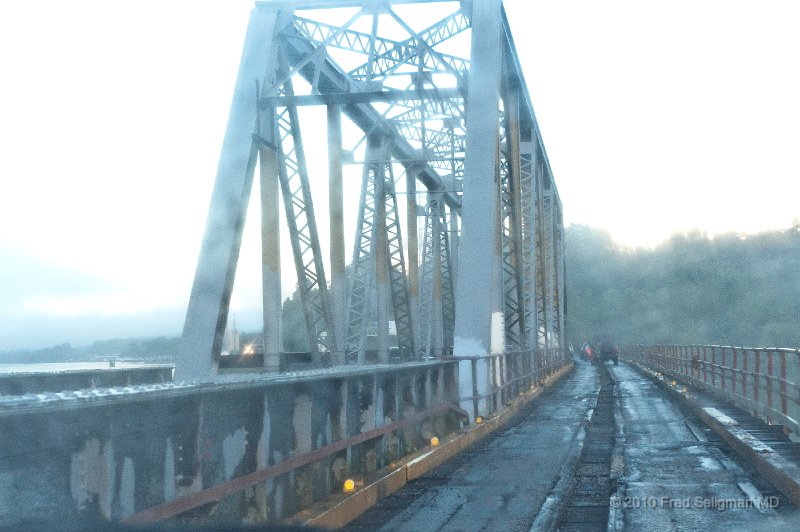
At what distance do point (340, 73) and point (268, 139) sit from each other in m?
3.60

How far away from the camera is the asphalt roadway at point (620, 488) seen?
8711mm

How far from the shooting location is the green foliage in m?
111

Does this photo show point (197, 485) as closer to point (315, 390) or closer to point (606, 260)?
point (315, 390)

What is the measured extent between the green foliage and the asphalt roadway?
3363 inches

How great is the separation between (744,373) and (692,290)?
366ft

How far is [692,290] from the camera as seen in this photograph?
125000mm

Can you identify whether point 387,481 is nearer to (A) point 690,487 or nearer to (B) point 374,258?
(A) point 690,487

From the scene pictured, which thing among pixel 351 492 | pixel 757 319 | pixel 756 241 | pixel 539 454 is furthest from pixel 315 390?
pixel 756 241

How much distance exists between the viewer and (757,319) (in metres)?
110

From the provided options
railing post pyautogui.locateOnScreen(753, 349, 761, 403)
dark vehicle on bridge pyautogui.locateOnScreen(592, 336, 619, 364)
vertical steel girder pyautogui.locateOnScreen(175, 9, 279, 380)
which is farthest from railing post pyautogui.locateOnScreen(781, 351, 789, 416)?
dark vehicle on bridge pyautogui.locateOnScreen(592, 336, 619, 364)

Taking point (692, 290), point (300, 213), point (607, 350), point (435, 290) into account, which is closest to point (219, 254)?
point (300, 213)

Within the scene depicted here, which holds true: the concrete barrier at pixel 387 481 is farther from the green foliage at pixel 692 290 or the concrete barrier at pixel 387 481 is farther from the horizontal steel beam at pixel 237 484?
the green foliage at pixel 692 290

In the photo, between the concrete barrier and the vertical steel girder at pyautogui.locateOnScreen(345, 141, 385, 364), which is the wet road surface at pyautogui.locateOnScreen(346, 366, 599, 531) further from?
the vertical steel girder at pyautogui.locateOnScreen(345, 141, 385, 364)

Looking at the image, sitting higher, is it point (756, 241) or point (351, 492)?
point (756, 241)
